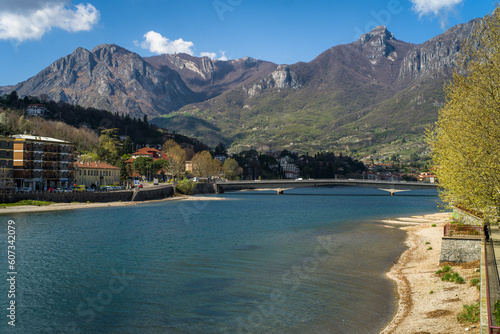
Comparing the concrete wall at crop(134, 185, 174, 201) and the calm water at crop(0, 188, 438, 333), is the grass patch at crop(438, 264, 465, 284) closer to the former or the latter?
the calm water at crop(0, 188, 438, 333)

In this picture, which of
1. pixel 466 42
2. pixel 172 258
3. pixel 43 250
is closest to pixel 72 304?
pixel 172 258

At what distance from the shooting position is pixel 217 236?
5353 centimetres

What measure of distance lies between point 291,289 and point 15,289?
19817 millimetres

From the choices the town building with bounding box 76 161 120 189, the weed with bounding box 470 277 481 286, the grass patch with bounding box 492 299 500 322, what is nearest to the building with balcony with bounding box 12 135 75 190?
the town building with bounding box 76 161 120 189

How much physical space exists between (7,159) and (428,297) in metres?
93.7

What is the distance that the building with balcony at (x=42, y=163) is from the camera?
94.0 meters

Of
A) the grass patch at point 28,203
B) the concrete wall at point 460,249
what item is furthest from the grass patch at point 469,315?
the grass patch at point 28,203

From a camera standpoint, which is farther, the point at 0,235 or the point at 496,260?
the point at 0,235

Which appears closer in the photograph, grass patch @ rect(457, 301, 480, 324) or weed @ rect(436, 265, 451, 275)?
grass patch @ rect(457, 301, 480, 324)

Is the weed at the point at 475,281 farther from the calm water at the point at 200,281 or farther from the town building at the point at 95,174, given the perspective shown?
the town building at the point at 95,174

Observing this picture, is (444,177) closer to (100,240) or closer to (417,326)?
(417,326)

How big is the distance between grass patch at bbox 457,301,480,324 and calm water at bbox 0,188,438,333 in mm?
4213

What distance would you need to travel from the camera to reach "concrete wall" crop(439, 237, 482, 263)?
26812mm

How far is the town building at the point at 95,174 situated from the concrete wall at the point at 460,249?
4247 inches
